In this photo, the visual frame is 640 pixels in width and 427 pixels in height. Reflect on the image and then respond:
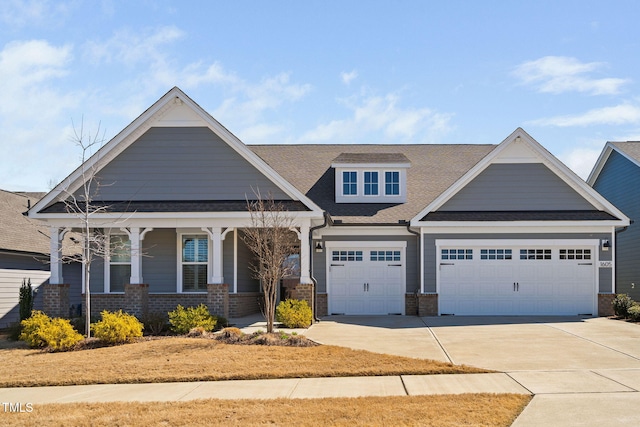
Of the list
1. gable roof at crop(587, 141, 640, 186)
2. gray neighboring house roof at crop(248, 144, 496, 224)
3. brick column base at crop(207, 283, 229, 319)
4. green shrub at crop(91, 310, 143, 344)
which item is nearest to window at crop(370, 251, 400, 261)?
gray neighboring house roof at crop(248, 144, 496, 224)

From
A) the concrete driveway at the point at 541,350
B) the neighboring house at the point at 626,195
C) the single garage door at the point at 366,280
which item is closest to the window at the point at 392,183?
the single garage door at the point at 366,280

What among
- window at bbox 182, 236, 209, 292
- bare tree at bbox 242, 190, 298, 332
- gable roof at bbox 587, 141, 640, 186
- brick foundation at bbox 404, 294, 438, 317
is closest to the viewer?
bare tree at bbox 242, 190, 298, 332

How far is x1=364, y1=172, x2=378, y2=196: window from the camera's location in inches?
993

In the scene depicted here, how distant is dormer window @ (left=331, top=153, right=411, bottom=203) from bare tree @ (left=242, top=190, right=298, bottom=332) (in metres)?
4.89

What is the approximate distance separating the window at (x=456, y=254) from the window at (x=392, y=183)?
3.47m

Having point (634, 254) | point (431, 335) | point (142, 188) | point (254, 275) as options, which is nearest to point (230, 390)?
point (431, 335)

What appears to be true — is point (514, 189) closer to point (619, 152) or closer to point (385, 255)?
point (385, 255)

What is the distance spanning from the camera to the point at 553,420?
9.01 metres

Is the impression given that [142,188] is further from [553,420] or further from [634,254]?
[634,254]

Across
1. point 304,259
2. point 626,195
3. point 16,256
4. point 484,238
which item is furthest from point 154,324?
point 626,195

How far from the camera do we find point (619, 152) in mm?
29406

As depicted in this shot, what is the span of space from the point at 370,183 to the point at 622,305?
31.1ft

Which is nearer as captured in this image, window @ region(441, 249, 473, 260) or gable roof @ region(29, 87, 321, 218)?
gable roof @ region(29, 87, 321, 218)

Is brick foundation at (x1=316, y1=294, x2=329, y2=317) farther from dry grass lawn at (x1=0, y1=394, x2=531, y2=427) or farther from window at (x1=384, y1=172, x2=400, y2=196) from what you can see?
dry grass lawn at (x1=0, y1=394, x2=531, y2=427)
